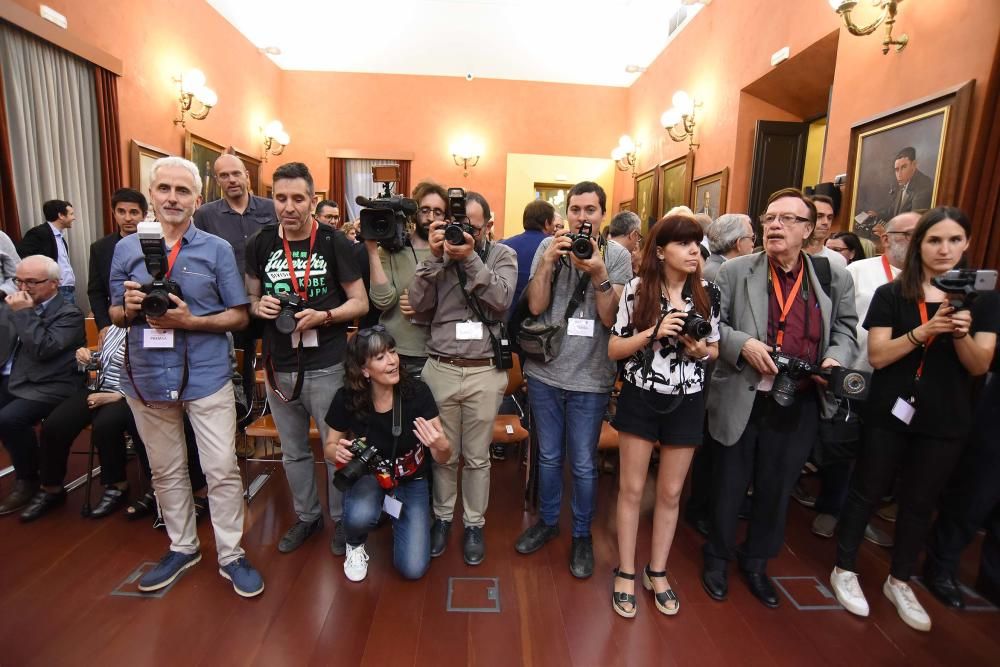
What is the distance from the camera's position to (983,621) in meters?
1.99

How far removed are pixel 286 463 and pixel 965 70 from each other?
4.32 m

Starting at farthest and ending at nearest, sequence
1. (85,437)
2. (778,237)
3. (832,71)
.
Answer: (832,71)
(85,437)
(778,237)

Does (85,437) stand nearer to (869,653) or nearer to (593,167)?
(869,653)

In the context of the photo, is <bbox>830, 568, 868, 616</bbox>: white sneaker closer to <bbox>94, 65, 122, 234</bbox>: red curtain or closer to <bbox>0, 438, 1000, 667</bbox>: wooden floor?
<bbox>0, 438, 1000, 667</bbox>: wooden floor

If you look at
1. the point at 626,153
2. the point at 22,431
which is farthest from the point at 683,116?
the point at 22,431

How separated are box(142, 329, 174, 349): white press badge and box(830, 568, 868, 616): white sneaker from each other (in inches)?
114

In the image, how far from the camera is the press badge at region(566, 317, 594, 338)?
199cm

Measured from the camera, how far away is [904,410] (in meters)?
1.86

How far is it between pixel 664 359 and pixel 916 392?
39.4 inches

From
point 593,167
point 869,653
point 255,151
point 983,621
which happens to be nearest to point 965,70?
point 983,621

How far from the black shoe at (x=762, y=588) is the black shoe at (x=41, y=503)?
11.4ft

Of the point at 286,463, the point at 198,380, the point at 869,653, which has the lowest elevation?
the point at 869,653

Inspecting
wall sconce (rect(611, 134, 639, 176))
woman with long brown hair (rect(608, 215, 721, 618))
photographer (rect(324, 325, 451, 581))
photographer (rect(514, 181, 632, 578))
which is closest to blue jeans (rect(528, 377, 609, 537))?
photographer (rect(514, 181, 632, 578))

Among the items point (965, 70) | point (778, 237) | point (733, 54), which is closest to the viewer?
point (778, 237)
